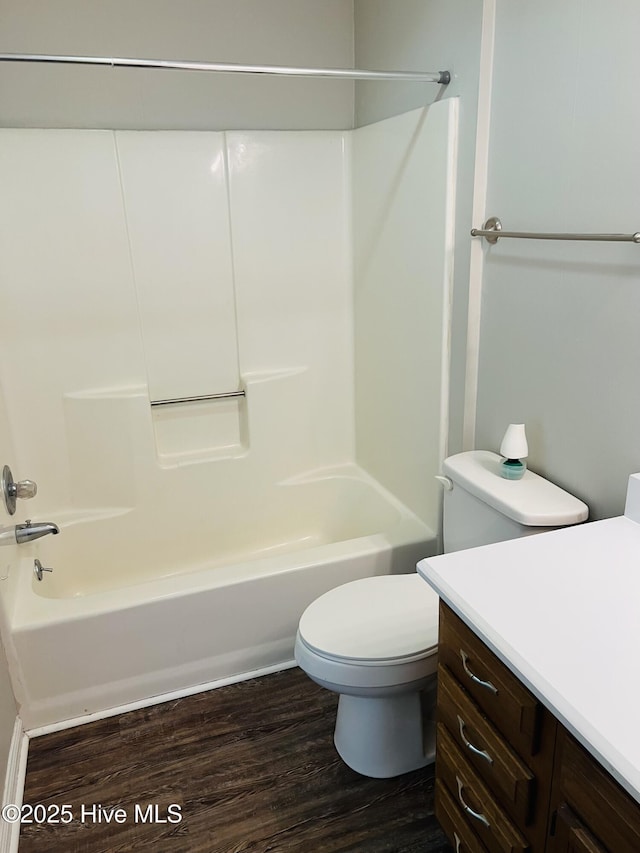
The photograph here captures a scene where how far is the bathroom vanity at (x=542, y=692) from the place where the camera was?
0.86m

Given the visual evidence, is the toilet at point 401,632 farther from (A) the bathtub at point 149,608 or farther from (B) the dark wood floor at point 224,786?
(A) the bathtub at point 149,608

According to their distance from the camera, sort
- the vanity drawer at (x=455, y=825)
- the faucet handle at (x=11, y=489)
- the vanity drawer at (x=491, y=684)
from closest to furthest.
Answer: the vanity drawer at (x=491, y=684) → the vanity drawer at (x=455, y=825) → the faucet handle at (x=11, y=489)

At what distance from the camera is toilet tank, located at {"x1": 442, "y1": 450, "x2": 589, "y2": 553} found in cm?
152

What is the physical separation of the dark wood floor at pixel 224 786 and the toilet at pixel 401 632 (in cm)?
9

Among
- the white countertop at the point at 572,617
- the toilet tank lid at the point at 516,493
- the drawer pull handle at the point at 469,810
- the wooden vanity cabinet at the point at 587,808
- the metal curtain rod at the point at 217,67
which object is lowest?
the drawer pull handle at the point at 469,810

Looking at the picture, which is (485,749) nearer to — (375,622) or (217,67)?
(375,622)

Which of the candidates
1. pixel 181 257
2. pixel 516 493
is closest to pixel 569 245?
pixel 516 493

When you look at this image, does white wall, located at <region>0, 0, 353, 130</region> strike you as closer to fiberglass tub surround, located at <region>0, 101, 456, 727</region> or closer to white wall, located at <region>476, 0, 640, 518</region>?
fiberglass tub surround, located at <region>0, 101, 456, 727</region>

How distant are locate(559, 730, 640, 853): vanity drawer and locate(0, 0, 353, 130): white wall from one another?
230 cm

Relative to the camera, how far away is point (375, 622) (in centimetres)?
169

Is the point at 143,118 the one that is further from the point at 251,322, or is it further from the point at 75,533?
the point at 75,533

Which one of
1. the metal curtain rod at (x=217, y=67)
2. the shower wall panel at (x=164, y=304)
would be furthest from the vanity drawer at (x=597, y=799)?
the shower wall panel at (x=164, y=304)

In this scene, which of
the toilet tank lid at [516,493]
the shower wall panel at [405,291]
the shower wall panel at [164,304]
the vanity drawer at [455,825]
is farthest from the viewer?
the shower wall panel at [164,304]

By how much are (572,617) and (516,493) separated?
1.91ft
